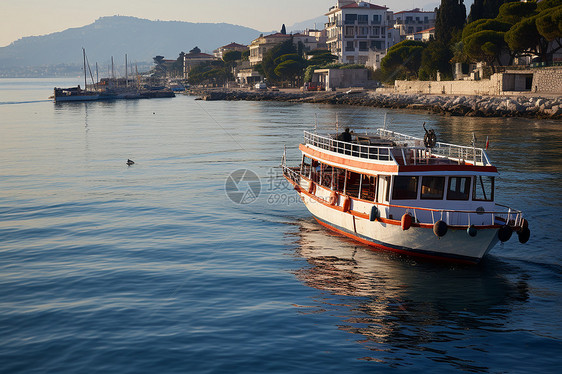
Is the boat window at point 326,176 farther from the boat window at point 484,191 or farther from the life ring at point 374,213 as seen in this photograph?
the boat window at point 484,191

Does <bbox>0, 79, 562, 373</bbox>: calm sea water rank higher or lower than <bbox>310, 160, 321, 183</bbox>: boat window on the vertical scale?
lower

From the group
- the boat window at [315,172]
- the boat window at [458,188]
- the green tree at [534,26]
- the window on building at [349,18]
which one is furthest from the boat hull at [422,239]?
the window on building at [349,18]

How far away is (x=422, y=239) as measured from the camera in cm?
1952

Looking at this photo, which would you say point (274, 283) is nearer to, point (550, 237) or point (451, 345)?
point (451, 345)

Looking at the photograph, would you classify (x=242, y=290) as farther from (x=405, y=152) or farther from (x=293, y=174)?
(x=293, y=174)

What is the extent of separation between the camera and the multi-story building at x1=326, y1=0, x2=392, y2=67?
479 feet

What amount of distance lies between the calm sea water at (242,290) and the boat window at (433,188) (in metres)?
2.40

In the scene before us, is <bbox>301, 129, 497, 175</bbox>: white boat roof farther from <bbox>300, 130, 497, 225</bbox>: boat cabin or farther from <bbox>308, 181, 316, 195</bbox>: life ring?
<bbox>308, 181, 316, 195</bbox>: life ring

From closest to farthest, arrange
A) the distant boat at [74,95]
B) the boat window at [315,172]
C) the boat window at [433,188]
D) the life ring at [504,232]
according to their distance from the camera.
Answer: the life ring at [504,232] < the boat window at [433,188] < the boat window at [315,172] < the distant boat at [74,95]

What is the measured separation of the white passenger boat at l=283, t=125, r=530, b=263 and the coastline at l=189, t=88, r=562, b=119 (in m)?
50.4

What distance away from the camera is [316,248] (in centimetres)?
2256

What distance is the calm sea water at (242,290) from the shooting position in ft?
44.8

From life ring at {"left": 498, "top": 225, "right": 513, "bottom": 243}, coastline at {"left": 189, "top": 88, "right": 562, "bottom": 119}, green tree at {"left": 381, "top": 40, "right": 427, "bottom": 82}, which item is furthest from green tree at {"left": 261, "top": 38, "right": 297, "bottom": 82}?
life ring at {"left": 498, "top": 225, "right": 513, "bottom": 243}

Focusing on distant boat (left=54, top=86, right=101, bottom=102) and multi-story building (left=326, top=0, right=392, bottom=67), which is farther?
multi-story building (left=326, top=0, right=392, bottom=67)
